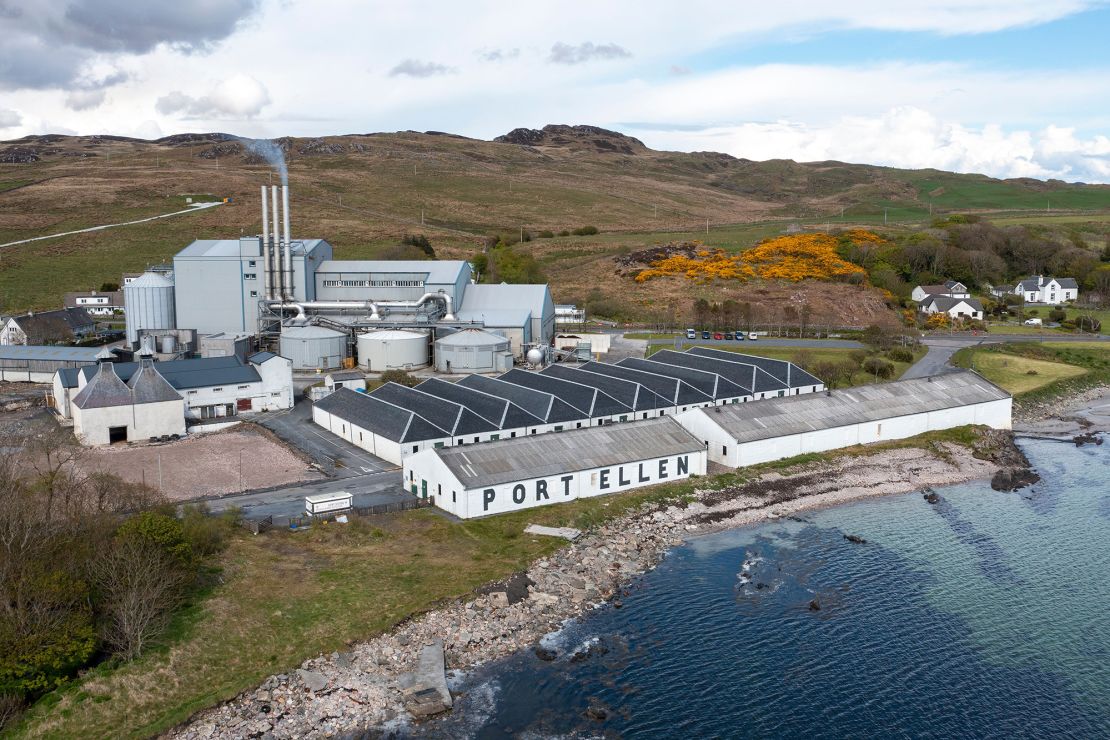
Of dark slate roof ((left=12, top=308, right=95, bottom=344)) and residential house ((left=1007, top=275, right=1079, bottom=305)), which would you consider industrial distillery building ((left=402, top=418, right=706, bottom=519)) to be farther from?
residential house ((left=1007, top=275, right=1079, bottom=305))

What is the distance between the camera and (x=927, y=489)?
152ft

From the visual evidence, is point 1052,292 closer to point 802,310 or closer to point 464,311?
point 802,310

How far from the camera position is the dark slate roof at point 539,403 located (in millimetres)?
50000

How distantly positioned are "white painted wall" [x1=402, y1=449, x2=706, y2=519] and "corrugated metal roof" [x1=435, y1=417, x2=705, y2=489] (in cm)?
28

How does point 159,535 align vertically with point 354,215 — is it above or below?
below

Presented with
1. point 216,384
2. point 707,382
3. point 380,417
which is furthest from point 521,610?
point 216,384

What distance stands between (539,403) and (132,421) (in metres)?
23.9

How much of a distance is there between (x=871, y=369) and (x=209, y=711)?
5636cm

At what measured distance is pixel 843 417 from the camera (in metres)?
52.3

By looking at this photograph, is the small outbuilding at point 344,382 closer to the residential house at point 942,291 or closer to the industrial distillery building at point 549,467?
the industrial distillery building at point 549,467

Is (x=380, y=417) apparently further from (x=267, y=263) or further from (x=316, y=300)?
(x=316, y=300)

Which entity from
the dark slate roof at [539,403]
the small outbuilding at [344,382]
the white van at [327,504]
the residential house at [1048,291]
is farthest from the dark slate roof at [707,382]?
the residential house at [1048,291]

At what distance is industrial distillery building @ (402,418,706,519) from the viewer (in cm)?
3916

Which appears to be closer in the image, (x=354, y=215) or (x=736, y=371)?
(x=736, y=371)
